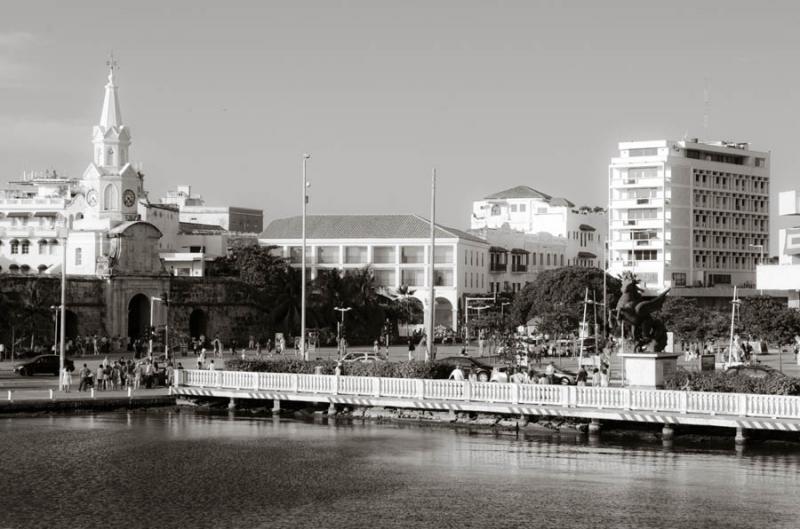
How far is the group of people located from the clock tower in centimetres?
3041

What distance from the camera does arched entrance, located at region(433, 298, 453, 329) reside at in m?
117

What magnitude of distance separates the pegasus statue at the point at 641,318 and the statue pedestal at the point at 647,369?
2.20 feet

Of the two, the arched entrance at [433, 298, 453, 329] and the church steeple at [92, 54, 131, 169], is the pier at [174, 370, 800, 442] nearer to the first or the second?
the church steeple at [92, 54, 131, 169]

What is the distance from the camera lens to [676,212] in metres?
128

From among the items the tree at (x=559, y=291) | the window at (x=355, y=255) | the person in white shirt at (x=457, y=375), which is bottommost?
the person in white shirt at (x=457, y=375)

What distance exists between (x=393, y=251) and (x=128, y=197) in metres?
36.1

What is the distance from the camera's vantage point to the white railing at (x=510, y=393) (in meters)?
37.8

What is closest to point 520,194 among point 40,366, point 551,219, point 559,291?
point 551,219

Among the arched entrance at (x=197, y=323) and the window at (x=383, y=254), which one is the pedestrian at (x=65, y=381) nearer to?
the arched entrance at (x=197, y=323)

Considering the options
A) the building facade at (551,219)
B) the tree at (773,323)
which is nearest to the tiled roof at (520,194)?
the building facade at (551,219)

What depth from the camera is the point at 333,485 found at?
3142 centimetres

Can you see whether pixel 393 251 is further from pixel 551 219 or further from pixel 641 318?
pixel 641 318

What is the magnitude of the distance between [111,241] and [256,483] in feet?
175

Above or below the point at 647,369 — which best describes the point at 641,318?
above
